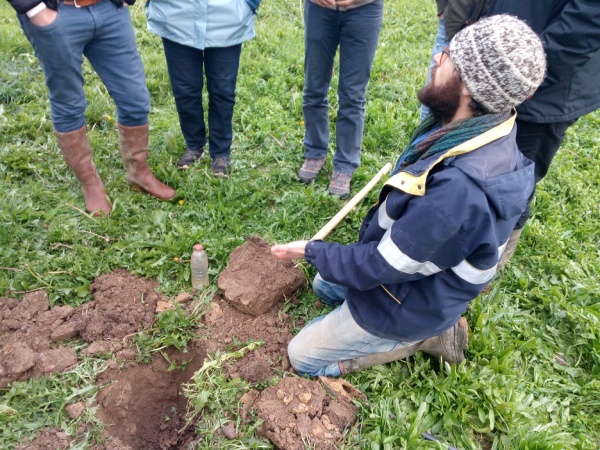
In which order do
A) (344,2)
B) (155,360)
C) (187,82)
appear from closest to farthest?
(155,360) < (344,2) < (187,82)

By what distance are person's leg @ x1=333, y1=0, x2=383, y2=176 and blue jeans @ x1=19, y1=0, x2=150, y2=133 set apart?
4.53ft

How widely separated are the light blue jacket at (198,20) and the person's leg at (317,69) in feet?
1.55

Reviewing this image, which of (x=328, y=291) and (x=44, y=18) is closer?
(x=44, y=18)

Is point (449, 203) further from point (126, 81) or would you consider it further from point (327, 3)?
point (126, 81)

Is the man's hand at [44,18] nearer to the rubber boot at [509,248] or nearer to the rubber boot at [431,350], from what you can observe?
the rubber boot at [431,350]

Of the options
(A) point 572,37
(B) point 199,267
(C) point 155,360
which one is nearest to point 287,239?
(B) point 199,267

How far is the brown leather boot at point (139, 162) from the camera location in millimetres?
3551

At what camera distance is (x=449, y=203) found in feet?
6.23

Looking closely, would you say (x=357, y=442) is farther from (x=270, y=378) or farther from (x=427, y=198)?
(x=427, y=198)

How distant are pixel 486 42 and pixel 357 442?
6.14 ft

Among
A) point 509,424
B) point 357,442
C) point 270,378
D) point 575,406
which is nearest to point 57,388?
point 270,378

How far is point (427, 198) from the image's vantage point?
6.38 feet

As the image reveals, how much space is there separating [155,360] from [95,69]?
73.8 inches

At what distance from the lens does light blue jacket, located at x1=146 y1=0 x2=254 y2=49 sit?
126 inches
